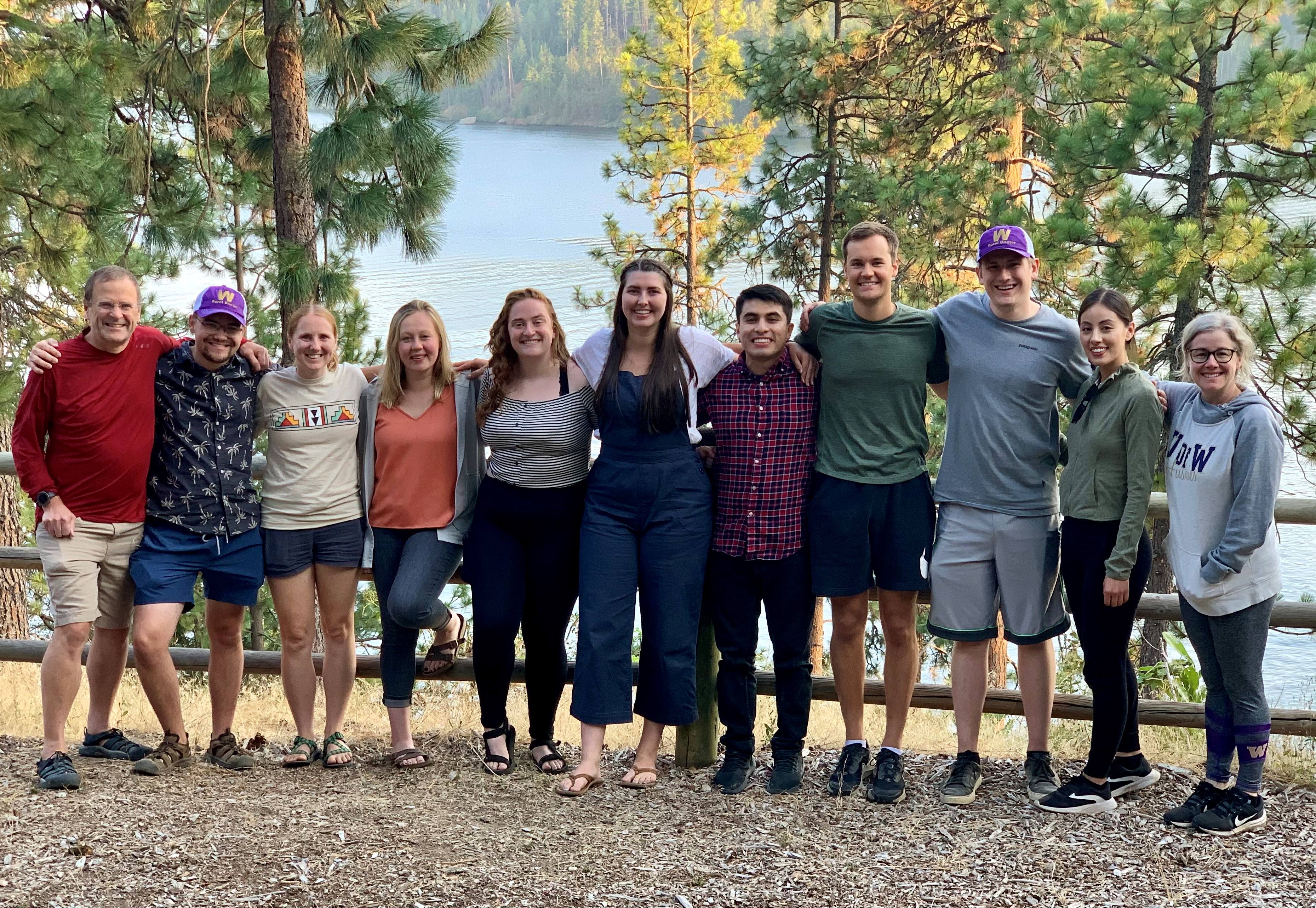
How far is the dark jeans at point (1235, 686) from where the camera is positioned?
386 cm

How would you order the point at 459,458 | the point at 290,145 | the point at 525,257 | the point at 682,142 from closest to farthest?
the point at 459,458, the point at 290,145, the point at 682,142, the point at 525,257

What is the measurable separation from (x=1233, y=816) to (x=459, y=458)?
2.93 m

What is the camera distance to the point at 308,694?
4.64m

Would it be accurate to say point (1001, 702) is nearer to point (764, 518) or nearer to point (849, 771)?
point (849, 771)

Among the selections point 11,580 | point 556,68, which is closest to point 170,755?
point 11,580

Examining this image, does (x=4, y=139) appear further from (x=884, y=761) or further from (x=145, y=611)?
(x=884, y=761)

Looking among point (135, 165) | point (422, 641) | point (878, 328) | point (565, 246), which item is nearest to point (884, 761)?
point (878, 328)

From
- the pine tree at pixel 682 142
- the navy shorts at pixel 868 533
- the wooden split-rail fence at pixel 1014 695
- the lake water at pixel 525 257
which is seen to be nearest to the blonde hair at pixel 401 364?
the wooden split-rail fence at pixel 1014 695

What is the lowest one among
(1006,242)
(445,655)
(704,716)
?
(704,716)

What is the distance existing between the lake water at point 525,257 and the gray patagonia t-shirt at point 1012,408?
12052 millimetres

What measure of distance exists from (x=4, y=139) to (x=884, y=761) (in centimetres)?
768

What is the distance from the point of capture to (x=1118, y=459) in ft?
12.8

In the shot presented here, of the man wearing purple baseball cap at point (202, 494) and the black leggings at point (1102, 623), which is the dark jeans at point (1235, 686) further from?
the man wearing purple baseball cap at point (202, 494)

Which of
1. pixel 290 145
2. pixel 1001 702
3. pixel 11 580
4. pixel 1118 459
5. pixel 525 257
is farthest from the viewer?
pixel 525 257
